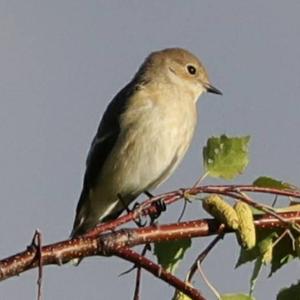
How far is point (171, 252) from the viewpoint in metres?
3.81

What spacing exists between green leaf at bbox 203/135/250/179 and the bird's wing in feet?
14.1

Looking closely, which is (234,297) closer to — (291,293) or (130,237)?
(291,293)

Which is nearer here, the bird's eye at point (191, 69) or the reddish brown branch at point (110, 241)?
the reddish brown branch at point (110, 241)

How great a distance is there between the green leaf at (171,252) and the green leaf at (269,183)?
35 centimetres

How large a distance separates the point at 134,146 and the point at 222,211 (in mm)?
4761

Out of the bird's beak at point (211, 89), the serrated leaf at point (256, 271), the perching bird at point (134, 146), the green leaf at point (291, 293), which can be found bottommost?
the green leaf at point (291, 293)

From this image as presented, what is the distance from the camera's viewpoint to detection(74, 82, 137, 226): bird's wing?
28.0 ft

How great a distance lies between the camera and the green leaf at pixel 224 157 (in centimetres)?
410

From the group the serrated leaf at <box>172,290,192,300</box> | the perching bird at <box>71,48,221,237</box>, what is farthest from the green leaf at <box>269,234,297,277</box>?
the perching bird at <box>71,48,221,237</box>

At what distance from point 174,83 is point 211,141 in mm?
5240

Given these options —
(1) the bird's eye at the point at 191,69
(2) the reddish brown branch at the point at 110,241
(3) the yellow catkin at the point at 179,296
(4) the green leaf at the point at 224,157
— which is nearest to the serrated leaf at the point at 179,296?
(3) the yellow catkin at the point at 179,296

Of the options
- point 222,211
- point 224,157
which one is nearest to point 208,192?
point 222,211

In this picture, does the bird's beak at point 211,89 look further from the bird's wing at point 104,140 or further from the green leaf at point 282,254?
the green leaf at point 282,254

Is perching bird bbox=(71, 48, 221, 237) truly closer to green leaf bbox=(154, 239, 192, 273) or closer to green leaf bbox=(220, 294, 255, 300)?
green leaf bbox=(154, 239, 192, 273)
